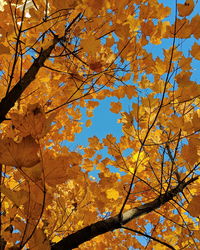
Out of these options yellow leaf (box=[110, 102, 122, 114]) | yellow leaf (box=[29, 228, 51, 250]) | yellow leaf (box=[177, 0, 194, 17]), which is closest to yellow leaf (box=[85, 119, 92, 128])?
yellow leaf (box=[110, 102, 122, 114])

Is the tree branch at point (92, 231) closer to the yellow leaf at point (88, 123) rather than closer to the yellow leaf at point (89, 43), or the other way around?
the yellow leaf at point (89, 43)

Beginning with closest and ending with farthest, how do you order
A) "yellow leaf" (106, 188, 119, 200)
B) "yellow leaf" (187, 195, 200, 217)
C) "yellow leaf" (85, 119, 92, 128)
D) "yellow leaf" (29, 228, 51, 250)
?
"yellow leaf" (29, 228, 51, 250) → "yellow leaf" (187, 195, 200, 217) → "yellow leaf" (106, 188, 119, 200) → "yellow leaf" (85, 119, 92, 128)

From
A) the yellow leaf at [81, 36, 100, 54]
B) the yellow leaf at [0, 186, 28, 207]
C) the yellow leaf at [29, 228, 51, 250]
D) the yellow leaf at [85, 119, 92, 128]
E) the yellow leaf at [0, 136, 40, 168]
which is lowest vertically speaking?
the yellow leaf at [29, 228, 51, 250]

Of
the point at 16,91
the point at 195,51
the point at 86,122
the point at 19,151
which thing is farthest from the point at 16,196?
the point at 86,122

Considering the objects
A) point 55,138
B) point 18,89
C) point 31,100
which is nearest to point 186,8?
point 18,89

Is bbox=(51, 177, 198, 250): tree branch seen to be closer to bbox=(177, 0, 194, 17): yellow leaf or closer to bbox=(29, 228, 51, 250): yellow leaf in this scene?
bbox=(29, 228, 51, 250): yellow leaf

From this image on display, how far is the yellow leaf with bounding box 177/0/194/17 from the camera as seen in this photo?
45.1 inches

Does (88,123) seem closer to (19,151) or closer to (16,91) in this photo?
(16,91)

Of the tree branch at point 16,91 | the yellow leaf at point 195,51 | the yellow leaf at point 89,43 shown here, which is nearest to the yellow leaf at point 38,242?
the tree branch at point 16,91

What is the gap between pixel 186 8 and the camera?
1.15 m

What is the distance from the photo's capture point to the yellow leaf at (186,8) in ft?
3.76

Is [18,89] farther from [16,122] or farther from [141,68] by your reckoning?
[141,68]

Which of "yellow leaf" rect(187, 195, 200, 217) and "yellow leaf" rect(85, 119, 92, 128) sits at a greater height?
"yellow leaf" rect(85, 119, 92, 128)

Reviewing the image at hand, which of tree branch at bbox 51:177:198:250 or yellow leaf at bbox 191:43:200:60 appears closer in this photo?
tree branch at bbox 51:177:198:250
